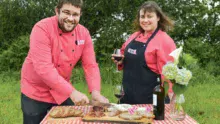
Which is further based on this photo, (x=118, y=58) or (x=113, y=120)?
(x=118, y=58)

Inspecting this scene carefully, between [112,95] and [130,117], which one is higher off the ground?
[130,117]

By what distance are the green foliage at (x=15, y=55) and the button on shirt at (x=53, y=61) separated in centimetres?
701

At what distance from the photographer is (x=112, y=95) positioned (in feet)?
25.1

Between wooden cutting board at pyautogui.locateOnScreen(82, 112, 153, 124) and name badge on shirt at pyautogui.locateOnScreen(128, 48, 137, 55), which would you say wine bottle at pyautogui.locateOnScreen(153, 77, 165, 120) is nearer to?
wooden cutting board at pyautogui.locateOnScreen(82, 112, 153, 124)

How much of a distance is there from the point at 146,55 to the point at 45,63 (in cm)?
117

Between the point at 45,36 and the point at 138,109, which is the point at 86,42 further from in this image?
the point at 138,109

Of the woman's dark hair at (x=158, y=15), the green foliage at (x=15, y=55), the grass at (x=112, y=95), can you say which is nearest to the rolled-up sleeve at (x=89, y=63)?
the woman's dark hair at (x=158, y=15)

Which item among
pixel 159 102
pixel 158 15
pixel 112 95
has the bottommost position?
pixel 112 95

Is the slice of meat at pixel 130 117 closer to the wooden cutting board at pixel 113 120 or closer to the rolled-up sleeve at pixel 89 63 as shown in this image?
the wooden cutting board at pixel 113 120

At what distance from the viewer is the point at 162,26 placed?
14.4 ft

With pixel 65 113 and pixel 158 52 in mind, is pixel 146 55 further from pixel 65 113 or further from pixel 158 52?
pixel 65 113

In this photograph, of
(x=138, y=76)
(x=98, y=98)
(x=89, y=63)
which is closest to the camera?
(x=98, y=98)

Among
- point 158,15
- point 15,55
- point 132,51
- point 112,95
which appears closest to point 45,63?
point 132,51

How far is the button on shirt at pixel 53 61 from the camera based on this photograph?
3436 mm
